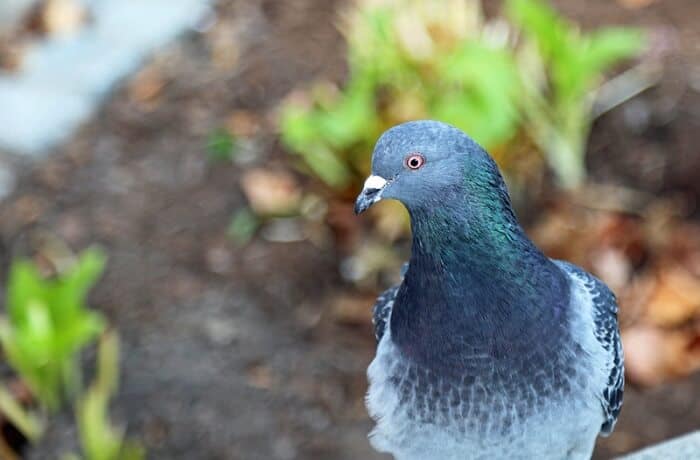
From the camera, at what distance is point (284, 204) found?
374cm

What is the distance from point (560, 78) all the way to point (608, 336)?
1.54 metres

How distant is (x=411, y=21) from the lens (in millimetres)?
3701

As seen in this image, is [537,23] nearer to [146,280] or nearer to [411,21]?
[411,21]

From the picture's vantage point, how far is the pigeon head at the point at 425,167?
1.80 metres

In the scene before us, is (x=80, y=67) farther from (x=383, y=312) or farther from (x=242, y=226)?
(x=383, y=312)

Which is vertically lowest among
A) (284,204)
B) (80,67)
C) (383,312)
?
(284,204)

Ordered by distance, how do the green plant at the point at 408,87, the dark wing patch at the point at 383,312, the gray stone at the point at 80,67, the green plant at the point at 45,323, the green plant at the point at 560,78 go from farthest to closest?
the gray stone at the point at 80,67 → the green plant at the point at 560,78 → the green plant at the point at 408,87 → the green plant at the point at 45,323 → the dark wing patch at the point at 383,312

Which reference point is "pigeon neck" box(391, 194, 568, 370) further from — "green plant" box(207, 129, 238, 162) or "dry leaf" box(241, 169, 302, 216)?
"green plant" box(207, 129, 238, 162)

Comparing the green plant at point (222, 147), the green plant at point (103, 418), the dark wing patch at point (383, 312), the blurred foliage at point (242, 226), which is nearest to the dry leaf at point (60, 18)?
the green plant at point (222, 147)

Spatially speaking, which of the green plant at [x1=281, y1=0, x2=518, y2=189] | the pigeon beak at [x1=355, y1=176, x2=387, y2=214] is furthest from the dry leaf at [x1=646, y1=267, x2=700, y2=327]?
the pigeon beak at [x1=355, y1=176, x2=387, y2=214]

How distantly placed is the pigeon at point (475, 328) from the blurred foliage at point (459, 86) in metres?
1.30

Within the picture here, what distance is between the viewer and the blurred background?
3.13 m

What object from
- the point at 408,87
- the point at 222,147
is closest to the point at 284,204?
the point at 222,147

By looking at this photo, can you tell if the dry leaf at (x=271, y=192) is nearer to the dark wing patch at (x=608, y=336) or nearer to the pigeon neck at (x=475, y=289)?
the dark wing patch at (x=608, y=336)
